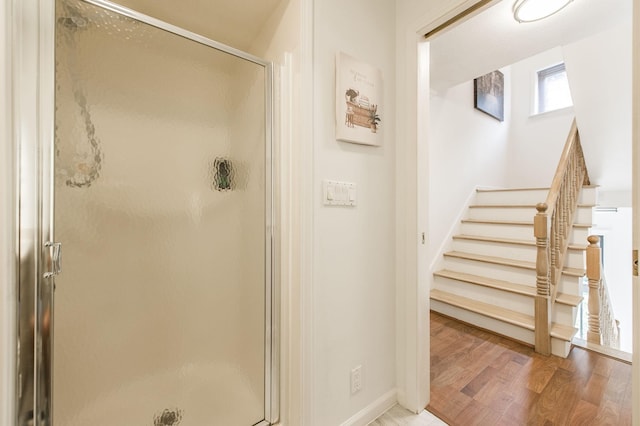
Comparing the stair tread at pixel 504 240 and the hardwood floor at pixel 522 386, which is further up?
the stair tread at pixel 504 240

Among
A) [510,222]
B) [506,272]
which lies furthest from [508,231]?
[506,272]

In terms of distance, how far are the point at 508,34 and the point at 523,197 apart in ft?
7.32

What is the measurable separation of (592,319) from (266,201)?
2.85 meters

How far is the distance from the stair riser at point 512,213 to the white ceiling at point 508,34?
5.35 ft

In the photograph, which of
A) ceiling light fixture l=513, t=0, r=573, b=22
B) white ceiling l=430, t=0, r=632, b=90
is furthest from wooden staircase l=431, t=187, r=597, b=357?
ceiling light fixture l=513, t=0, r=573, b=22

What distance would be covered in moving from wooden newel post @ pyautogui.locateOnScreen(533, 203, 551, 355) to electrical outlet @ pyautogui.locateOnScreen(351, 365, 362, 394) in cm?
155

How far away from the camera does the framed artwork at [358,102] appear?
1.16m

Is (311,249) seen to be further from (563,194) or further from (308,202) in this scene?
(563,194)

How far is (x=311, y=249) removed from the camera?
108 centimetres

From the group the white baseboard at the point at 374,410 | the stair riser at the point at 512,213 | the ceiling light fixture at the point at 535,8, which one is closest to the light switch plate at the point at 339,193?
the white baseboard at the point at 374,410

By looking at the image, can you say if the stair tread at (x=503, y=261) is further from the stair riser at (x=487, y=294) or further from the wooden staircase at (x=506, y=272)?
the stair riser at (x=487, y=294)

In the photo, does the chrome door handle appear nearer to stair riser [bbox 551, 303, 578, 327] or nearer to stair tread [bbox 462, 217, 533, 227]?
stair riser [bbox 551, 303, 578, 327]

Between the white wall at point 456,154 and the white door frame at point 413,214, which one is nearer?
the white door frame at point 413,214

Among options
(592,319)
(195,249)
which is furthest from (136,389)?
(592,319)
